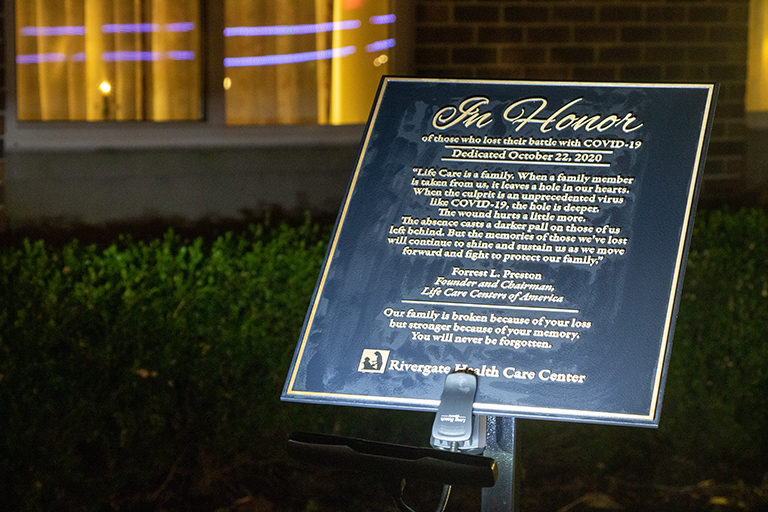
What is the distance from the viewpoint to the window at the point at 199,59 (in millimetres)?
5738

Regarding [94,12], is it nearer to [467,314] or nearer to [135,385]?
[135,385]

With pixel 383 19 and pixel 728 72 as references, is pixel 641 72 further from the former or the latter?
pixel 383 19

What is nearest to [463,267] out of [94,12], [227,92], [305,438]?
[305,438]

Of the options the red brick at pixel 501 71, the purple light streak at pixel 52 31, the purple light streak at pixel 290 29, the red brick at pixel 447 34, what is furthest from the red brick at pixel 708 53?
the purple light streak at pixel 52 31

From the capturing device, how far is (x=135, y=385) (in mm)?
3803

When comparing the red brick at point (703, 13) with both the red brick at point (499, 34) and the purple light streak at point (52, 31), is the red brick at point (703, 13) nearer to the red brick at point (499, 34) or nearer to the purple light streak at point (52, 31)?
the red brick at point (499, 34)

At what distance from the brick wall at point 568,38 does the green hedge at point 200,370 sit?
1.73 meters

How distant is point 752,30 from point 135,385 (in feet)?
16.8

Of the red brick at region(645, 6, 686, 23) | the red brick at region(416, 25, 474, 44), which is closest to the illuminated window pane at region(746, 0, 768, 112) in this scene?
the red brick at region(645, 6, 686, 23)

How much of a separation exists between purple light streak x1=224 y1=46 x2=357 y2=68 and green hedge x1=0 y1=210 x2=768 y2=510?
1.89m

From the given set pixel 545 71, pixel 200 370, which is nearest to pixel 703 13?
pixel 545 71

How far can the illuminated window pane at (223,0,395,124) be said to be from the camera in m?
5.83

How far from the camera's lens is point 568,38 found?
18.7 ft

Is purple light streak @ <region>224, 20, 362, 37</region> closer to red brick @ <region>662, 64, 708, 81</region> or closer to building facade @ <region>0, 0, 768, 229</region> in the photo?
building facade @ <region>0, 0, 768, 229</region>
